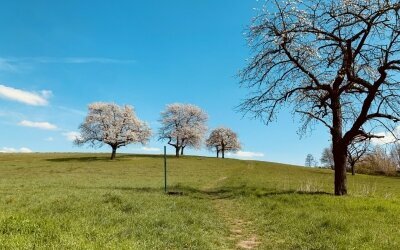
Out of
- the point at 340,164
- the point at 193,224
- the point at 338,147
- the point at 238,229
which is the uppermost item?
the point at 338,147

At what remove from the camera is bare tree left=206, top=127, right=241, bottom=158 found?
455 ft

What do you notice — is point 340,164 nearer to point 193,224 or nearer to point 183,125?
point 193,224

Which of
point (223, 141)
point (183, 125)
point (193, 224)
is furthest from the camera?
point (223, 141)

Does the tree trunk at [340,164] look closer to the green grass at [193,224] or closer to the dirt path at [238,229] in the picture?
the green grass at [193,224]

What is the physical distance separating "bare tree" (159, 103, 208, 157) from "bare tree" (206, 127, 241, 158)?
24.4 m

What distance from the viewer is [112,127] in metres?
88.9

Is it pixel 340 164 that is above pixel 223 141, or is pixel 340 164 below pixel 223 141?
below

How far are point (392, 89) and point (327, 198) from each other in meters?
8.08

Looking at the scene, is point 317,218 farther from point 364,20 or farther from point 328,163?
point 328,163

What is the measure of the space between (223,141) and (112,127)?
5749 cm

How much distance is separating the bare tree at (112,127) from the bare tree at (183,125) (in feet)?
42.9

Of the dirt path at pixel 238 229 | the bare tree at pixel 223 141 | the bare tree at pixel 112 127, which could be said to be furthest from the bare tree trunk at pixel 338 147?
the bare tree at pixel 223 141

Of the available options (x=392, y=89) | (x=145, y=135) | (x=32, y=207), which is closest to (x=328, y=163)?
(x=145, y=135)

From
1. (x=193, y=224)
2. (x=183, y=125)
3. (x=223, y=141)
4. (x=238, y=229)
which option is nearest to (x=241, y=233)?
(x=238, y=229)
